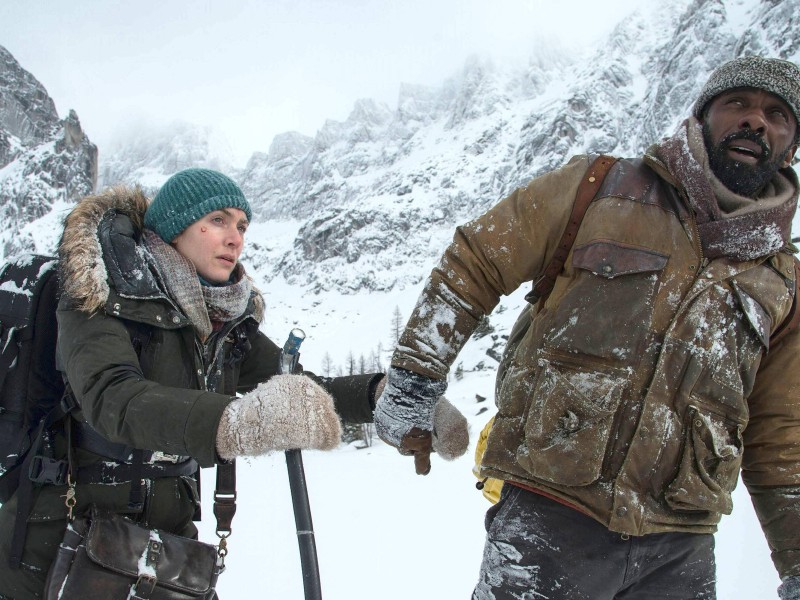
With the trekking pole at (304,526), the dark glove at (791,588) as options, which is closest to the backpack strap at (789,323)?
the dark glove at (791,588)

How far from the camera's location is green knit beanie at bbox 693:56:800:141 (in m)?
2.21

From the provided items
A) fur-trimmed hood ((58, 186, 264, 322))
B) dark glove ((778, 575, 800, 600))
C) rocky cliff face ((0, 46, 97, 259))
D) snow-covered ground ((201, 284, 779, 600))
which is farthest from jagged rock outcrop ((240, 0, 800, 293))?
fur-trimmed hood ((58, 186, 264, 322))

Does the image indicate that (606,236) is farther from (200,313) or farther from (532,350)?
(200,313)

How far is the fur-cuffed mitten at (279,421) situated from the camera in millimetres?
1906

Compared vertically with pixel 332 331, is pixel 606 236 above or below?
below

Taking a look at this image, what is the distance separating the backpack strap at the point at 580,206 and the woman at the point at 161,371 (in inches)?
42.4

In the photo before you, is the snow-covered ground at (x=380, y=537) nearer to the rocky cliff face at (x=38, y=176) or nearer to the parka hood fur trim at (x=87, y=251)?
the parka hood fur trim at (x=87, y=251)

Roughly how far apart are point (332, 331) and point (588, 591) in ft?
404

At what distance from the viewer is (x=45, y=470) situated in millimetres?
2227

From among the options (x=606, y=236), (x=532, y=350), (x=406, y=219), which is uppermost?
(x=406, y=219)

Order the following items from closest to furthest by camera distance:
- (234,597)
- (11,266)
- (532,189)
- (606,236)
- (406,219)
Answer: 1. (606,236)
2. (532,189)
3. (11,266)
4. (234,597)
5. (406,219)

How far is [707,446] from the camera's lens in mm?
1944

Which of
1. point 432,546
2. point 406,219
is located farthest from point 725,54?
point 432,546

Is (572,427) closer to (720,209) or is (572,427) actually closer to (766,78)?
(720,209)
